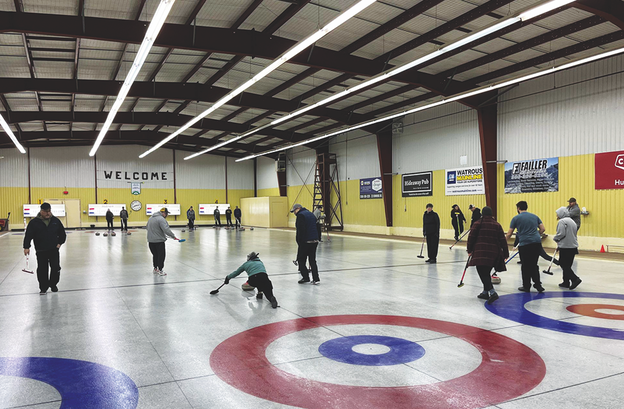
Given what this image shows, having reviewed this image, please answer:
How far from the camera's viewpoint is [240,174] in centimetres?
4122

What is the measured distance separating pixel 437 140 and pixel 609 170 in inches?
331

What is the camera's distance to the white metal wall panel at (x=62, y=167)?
3344 centimetres

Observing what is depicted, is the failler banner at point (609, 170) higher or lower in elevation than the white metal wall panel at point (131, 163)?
lower

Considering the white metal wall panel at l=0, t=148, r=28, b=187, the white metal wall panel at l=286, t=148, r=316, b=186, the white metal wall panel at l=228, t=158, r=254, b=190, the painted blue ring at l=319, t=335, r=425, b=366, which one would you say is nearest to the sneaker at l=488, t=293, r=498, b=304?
the painted blue ring at l=319, t=335, r=425, b=366

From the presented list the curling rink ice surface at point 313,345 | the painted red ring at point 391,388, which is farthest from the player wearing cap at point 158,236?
the painted red ring at point 391,388

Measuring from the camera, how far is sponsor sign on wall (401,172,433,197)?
2272cm

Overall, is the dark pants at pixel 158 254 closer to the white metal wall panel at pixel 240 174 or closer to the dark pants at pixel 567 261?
the dark pants at pixel 567 261

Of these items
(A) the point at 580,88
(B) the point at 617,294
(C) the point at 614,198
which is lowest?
(B) the point at 617,294

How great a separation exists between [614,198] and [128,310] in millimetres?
15410

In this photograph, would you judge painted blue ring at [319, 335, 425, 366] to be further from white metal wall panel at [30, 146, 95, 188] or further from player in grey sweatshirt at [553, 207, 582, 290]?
white metal wall panel at [30, 146, 95, 188]

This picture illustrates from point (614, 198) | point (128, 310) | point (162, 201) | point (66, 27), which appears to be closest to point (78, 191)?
point (162, 201)

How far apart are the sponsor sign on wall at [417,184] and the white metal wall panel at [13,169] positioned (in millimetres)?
27746

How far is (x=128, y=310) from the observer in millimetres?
7055

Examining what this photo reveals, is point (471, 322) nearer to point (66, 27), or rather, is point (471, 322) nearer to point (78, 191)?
point (66, 27)
